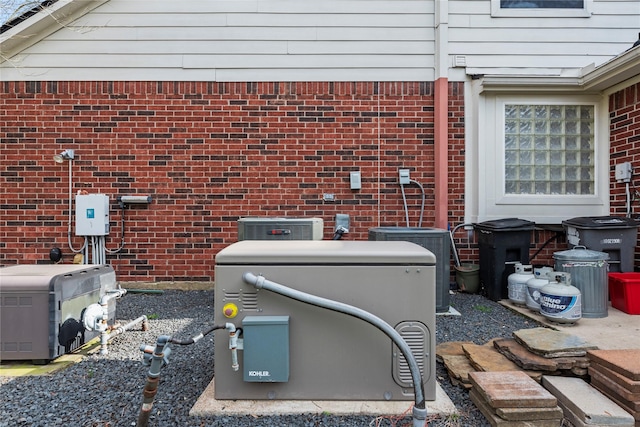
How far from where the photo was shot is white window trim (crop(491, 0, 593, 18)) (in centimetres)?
523

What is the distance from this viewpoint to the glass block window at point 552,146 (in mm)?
5250

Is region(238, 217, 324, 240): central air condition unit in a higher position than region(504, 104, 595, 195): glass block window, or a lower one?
lower

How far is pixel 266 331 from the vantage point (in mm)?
2014

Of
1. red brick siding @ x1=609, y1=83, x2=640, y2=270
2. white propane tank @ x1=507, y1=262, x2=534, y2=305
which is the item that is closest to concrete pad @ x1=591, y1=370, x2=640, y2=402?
white propane tank @ x1=507, y1=262, x2=534, y2=305

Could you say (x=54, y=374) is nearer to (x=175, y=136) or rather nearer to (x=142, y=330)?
(x=142, y=330)

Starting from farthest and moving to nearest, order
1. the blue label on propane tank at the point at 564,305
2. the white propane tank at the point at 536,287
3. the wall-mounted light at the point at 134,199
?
the wall-mounted light at the point at 134,199, the white propane tank at the point at 536,287, the blue label on propane tank at the point at 564,305

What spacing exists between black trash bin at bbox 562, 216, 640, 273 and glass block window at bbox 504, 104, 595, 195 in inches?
45.5

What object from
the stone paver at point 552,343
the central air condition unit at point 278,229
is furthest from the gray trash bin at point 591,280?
the central air condition unit at point 278,229

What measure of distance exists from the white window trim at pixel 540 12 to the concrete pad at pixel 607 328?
397 cm

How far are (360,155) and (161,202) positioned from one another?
285 cm

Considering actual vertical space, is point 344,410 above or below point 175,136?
below

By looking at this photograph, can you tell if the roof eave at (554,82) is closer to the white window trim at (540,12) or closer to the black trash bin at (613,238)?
the white window trim at (540,12)

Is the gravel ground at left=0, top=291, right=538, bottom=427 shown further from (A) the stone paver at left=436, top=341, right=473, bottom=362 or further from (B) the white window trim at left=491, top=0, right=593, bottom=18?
(B) the white window trim at left=491, top=0, right=593, bottom=18

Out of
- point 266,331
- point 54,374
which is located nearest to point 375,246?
point 266,331
